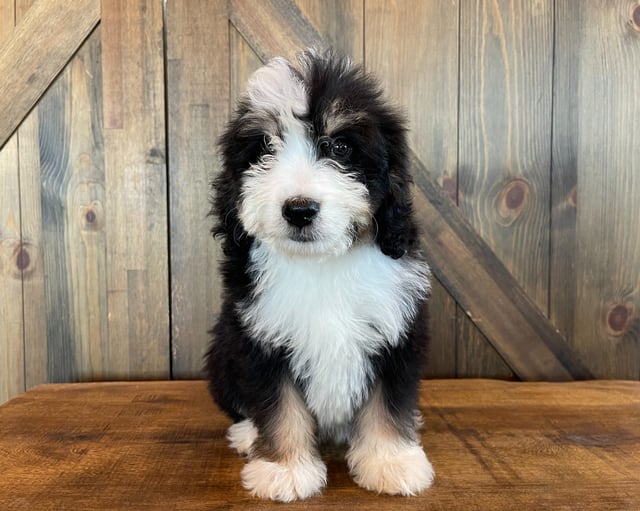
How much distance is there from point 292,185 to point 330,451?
3.81 ft

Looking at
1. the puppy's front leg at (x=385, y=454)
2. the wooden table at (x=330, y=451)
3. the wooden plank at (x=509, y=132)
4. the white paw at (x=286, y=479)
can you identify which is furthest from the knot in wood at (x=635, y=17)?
the white paw at (x=286, y=479)

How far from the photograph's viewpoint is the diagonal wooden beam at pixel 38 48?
301 centimetres

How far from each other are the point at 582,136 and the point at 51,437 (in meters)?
3.14

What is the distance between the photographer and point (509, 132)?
10.3 feet

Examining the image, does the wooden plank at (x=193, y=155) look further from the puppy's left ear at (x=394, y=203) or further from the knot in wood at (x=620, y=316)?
the knot in wood at (x=620, y=316)

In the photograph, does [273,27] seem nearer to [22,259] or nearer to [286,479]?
[22,259]

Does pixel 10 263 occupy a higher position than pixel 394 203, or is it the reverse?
pixel 394 203

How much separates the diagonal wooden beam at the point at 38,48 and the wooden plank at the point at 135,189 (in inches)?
5.7

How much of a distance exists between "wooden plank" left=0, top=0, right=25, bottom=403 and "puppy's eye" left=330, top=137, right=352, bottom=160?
222cm

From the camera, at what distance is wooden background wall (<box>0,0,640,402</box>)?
3.03m

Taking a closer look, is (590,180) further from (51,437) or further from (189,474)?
(51,437)

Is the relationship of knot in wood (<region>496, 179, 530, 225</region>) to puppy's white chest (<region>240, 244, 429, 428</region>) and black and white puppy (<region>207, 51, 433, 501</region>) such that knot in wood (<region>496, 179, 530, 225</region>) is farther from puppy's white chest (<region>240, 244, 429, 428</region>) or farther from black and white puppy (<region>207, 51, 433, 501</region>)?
puppy's white chest (<region>240, 244, 429, 428</region>)

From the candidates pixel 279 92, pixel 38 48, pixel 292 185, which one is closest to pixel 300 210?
pixel 292 185

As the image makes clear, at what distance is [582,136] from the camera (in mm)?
3154
